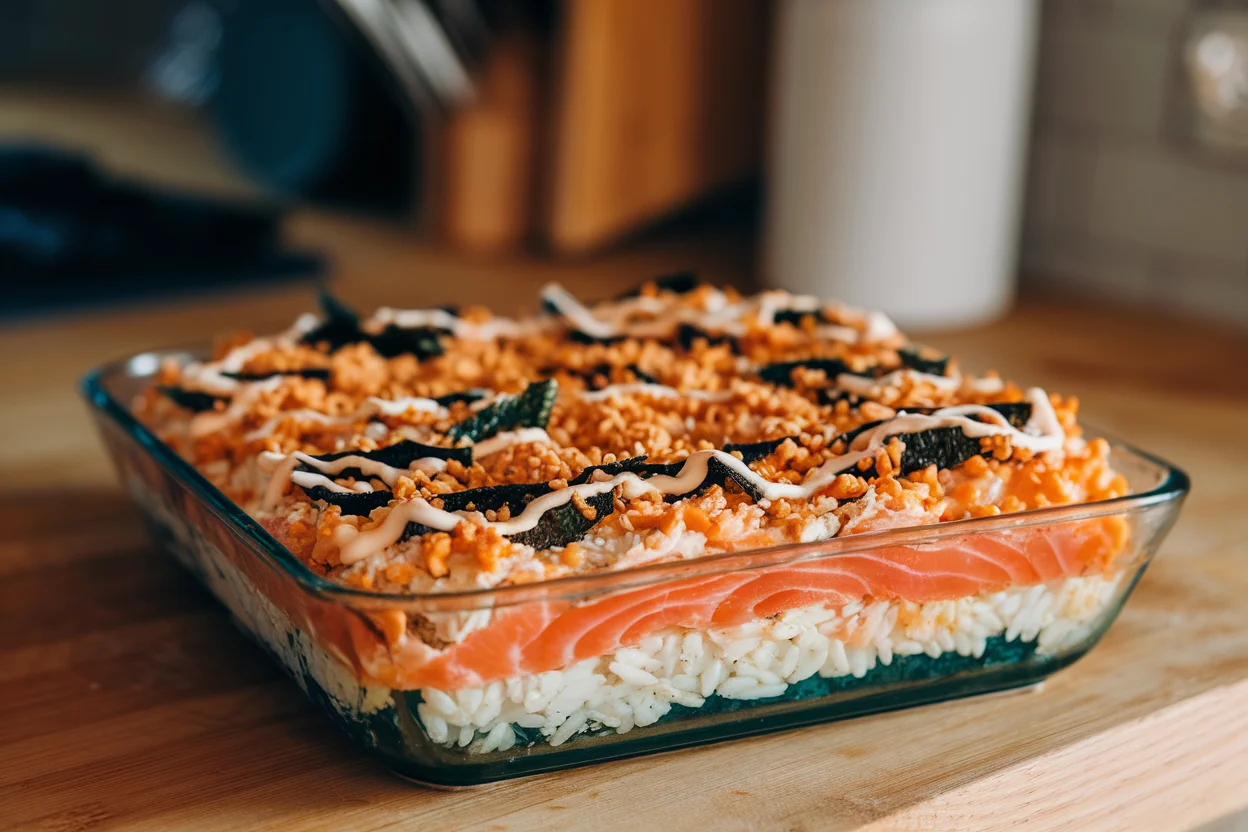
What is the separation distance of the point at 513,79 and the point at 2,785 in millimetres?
1272

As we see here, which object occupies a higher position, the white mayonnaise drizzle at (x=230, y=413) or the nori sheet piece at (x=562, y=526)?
the white mayonnaise drizzle at (x=230, y=413)

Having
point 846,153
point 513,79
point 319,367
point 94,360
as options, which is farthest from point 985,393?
point 513,79

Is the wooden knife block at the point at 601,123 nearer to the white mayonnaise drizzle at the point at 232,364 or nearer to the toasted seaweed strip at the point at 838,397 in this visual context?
the white mayonnaise drizzle at the point at 232,364

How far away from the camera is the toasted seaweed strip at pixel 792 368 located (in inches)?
35.2

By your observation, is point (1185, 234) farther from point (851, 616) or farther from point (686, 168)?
point (851, 616)

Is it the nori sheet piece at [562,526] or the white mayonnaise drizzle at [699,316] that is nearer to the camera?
the nori sheet piece at [562,526]

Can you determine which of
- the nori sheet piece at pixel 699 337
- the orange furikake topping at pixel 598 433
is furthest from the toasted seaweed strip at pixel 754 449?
the nori sheet piece at pixel 699 337

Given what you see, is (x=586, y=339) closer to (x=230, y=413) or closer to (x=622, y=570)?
(x=230, y=413)

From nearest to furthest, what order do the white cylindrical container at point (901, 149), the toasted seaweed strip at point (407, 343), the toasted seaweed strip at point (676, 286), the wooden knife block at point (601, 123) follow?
the toasted seaweed strip at point (407, 343)
the toasted seaweed strip at point (676, 286)
the white cylindrical container at point (901, 149)
the wooden knife block at point (601, 123)

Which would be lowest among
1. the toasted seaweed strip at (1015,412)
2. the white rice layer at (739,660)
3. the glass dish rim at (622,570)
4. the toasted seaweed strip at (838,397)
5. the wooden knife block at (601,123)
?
the white rice layer at (739,660)

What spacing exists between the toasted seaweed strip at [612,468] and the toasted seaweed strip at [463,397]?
0.45 feet

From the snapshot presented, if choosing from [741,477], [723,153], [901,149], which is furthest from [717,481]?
[723,153]

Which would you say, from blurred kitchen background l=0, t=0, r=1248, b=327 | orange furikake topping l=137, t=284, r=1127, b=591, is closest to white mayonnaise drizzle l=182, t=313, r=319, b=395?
orange furikake topping l=137, t=284, r=1127, b=591

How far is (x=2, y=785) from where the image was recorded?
70 centimetres
